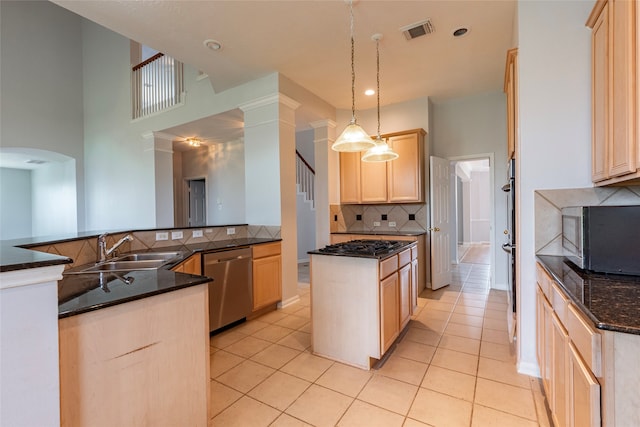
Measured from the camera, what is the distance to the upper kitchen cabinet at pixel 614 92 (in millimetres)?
1320

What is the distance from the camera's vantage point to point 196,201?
286 inches

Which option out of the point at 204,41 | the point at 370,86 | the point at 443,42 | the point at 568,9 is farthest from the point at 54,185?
the point at 568,9

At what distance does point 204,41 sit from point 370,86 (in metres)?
2.20

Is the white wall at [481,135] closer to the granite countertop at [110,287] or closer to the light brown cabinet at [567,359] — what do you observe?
the light brown cabinet at [567,359]

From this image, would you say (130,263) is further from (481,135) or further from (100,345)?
(481,135)

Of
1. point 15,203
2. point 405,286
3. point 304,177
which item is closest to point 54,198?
point 15,203

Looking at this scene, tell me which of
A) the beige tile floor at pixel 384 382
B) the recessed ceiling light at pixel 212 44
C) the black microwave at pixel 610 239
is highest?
the recessed ceiling light at pixel 212 44

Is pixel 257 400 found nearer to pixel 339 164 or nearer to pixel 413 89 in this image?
pixel 339 164

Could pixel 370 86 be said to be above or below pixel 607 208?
above

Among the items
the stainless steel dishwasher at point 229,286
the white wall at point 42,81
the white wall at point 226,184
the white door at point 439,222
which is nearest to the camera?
the stainless steel dishwasher at point 229,286

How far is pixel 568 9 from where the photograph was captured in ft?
6.46

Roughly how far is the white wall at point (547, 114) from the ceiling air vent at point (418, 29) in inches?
31.5

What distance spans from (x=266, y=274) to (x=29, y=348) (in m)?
2.49

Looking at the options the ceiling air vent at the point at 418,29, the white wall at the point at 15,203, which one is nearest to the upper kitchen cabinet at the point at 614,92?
the ceiling air vent at the point at 418,29
